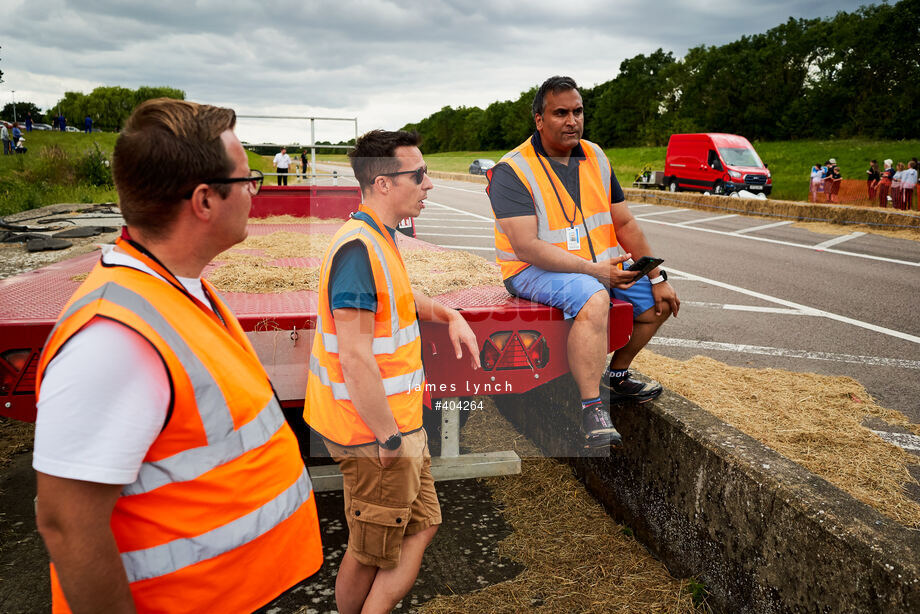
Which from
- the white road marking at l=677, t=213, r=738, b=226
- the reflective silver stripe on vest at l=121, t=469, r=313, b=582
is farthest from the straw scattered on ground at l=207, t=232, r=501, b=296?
the white road marking at l=677, t=213, r=738, b=226

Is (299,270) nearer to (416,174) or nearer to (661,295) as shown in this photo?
(416,174)

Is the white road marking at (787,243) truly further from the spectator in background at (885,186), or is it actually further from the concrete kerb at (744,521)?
the concrete kerb at (744,521)

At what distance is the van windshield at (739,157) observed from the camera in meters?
24.7

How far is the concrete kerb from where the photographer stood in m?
1.98

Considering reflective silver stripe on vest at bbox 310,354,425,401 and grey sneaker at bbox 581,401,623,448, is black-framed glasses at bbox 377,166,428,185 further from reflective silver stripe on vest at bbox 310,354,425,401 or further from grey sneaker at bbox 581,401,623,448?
grey sneaker at bbox 581,401,623,448

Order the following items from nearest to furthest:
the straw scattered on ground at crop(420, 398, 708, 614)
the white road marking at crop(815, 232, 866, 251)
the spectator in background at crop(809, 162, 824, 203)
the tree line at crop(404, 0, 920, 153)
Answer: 1. the straw scattered on ground at crop(420, 398, 708, 614)
2. the white road marking at crop(815, 232, 866, 251)
3. the spectator in background at crop(809, 162, 824, 203)
4. the tree line at crop(404, 0, 920, 153)

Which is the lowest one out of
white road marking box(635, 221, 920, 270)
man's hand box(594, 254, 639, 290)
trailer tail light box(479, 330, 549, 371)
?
white road marking box(635, 221, 920, 270)

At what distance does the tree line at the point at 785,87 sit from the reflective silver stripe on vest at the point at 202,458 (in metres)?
50.0

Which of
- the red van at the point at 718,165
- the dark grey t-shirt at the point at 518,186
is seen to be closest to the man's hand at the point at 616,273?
the dark grey t-shirt at the point at 518,186

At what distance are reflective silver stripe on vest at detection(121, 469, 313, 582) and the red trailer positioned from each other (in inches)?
56.2

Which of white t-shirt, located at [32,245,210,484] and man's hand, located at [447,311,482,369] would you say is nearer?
white t-shirt, located at [32,245,210,484]

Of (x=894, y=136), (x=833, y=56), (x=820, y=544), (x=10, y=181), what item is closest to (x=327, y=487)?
(x=820, y=544)

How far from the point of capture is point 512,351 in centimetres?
306

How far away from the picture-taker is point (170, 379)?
1.18 metres
